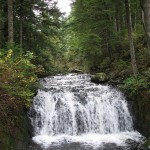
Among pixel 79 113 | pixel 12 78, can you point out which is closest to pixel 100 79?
pixel 79 113

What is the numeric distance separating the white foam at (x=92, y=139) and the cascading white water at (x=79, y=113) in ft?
1.10

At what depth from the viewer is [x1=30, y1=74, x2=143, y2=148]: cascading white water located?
13.1 metres

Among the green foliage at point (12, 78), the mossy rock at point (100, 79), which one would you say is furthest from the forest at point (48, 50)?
the mossy rock at point (100, 79)

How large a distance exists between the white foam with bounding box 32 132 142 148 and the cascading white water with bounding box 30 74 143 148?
13.2 inches

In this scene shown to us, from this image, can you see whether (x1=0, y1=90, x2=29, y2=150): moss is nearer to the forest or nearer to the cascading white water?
the forest

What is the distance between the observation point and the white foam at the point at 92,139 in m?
11.4

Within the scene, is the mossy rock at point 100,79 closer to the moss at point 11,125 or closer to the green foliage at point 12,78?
the moss at point 11,125

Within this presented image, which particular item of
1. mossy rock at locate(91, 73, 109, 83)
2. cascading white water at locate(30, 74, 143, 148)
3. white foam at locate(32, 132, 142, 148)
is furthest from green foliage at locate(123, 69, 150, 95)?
mossy rock at locate(91, 73, 109, 83)

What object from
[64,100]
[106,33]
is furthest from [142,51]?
[64,100]

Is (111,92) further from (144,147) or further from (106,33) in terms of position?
(106,33)

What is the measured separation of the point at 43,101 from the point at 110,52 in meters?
10.6

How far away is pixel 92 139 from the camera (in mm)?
11977

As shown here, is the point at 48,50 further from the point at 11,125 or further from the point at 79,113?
the point at 11,125

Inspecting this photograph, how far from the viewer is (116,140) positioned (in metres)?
11.8
